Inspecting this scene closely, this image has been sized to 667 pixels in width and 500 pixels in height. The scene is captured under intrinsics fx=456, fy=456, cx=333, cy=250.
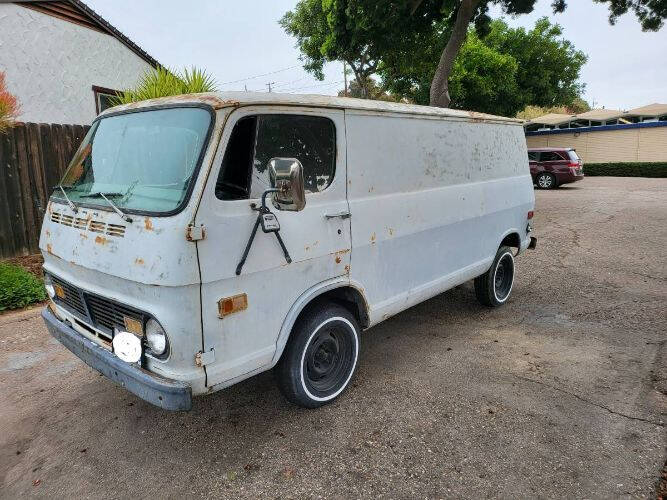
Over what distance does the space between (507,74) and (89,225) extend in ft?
78.9

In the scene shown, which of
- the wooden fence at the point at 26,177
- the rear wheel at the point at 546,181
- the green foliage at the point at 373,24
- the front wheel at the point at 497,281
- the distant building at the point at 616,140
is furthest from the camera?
the distant building at the point at 616,140

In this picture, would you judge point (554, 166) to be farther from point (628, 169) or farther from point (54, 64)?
point (54, 64)

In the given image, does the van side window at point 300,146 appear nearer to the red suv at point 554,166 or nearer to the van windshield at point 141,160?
the van windshield at point 141,160

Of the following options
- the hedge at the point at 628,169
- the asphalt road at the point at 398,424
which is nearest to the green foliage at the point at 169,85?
the asphalt road at the point at 398,424

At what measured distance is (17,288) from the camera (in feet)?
18.1

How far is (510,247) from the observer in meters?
5.62

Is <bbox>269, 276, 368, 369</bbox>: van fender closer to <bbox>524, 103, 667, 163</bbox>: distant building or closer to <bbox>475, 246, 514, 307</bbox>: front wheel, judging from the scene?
<bbox>475, 246, 514, 307</bbox>: front wheel

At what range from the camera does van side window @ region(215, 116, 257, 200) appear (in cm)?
259

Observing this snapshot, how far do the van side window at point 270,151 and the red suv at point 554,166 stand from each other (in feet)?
58.3

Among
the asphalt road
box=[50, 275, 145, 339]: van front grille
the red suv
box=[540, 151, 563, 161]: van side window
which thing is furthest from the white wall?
box=[540, 151, 563, 161]: van side window

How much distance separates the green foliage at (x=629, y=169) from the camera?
966 inches

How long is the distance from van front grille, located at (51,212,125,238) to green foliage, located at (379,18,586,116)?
19017 millimetres

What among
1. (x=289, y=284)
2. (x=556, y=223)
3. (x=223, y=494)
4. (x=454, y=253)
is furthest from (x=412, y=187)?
(x=556, y=223)

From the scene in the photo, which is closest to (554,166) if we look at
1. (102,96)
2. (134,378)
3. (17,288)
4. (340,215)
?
(102,96)
